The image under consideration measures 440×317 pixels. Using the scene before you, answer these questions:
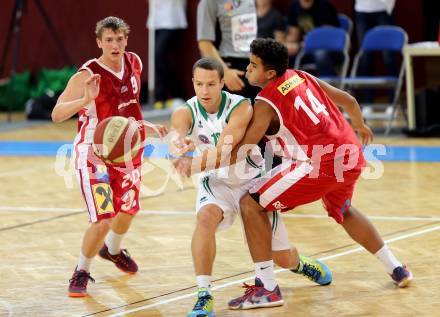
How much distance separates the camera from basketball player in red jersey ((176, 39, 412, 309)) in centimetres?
580

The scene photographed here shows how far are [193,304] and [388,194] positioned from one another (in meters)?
3.90

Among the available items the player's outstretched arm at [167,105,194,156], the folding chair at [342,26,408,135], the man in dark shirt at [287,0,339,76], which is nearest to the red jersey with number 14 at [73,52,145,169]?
the player's outstretched arm at [167,105,194,156]

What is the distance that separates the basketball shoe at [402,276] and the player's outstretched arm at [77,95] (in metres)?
2.11

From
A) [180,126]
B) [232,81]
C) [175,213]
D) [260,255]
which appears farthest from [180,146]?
[175,213]

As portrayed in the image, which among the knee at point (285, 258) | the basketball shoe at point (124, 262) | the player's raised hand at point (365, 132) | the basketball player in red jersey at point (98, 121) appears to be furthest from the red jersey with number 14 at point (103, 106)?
the player's raised hand at point (365, 132)

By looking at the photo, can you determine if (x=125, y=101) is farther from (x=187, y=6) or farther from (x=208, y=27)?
(x=187, y=6)

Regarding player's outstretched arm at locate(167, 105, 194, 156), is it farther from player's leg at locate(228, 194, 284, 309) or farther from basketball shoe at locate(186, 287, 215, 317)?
basketball shoe at locate(186, 287, 215, 317)

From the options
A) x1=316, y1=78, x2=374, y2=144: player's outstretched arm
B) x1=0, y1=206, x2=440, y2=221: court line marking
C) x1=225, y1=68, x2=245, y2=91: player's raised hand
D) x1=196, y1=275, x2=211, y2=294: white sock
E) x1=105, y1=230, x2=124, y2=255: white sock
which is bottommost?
x1=0, y1=206, x2=440, y2=221: court line marking

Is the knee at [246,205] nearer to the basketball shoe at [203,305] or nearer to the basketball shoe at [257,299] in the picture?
the basketball shoe at [257,299]

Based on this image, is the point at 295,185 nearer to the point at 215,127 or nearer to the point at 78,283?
the point at 215,127

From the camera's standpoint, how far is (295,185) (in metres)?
5.90

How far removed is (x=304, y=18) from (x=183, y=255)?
7.50m

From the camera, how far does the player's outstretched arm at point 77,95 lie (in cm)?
600

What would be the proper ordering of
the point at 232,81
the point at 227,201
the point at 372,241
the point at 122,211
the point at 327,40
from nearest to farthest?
1. the point at 227,201
2. the point at 372,241
3. the point at 122,211
4. the point at 232,81
5. the point at 327,40
